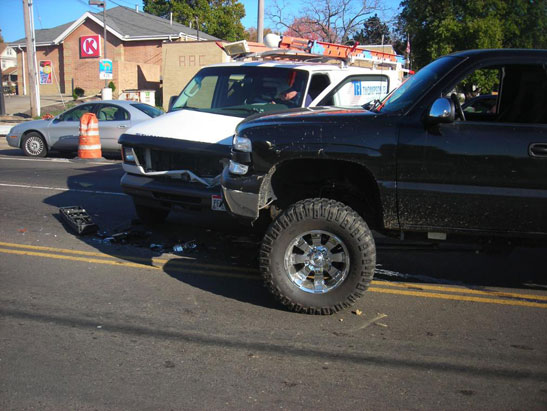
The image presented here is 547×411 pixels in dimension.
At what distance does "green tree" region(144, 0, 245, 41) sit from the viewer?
5231 cm

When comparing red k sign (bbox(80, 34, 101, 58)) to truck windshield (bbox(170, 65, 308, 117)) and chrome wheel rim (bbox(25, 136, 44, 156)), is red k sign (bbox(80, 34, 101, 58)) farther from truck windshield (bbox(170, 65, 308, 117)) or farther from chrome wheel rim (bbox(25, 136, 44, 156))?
truck windshield (bbox(170, 65, 308, 117))

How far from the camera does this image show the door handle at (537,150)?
169 inches

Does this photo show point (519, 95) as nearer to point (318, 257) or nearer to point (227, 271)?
point (318, 257)

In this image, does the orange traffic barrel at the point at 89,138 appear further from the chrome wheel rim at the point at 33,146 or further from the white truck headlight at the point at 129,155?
the white truck headlight at the point at 129,155

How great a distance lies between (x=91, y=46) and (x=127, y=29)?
3037mm

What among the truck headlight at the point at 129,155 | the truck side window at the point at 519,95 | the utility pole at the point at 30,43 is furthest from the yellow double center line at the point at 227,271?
the utility pole at the point at 30,43

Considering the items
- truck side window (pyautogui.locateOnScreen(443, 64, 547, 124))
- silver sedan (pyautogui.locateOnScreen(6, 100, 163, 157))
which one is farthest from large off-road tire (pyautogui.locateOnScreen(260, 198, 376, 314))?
silver sedan (pyautogui.locateOnScreen(6, 100, 163, 157))

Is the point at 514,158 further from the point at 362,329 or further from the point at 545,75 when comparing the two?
the point at 362,329

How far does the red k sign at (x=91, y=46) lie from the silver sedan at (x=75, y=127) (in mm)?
29801

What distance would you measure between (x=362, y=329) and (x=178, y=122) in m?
3.78

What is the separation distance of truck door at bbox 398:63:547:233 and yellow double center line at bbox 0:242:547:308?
36.3 inches

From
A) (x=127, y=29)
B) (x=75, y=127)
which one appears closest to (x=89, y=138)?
(x=75, y=127)

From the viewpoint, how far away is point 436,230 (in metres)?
4.61

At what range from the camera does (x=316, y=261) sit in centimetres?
471
